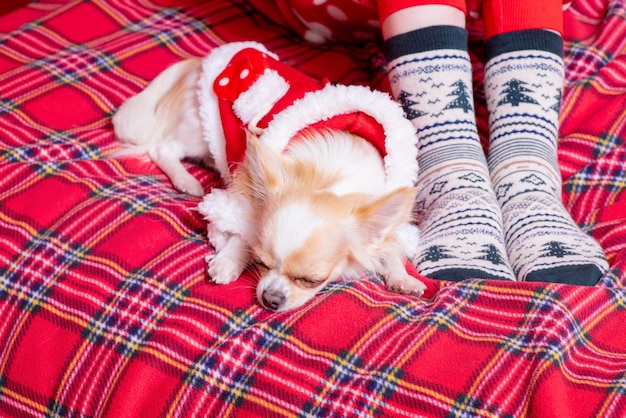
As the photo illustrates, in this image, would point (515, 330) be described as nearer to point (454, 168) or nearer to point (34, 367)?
point (454, 168)

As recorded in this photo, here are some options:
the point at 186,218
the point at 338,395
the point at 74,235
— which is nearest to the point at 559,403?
the point at 338,395

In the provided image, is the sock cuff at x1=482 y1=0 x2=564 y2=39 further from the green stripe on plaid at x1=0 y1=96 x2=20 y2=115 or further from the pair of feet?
the green stripe on plaid at x1=0 y1=96 x2=20 y2=115

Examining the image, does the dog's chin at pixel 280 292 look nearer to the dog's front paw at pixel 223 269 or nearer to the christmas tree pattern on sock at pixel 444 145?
the dog's front paw at pixel 223 269

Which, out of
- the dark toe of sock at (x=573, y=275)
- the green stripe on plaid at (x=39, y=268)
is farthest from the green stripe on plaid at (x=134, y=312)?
the dark toe of sock at (x=573, y=275)

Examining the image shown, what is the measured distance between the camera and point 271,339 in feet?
3.47

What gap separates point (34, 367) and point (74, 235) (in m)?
0.26

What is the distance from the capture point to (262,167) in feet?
3.90

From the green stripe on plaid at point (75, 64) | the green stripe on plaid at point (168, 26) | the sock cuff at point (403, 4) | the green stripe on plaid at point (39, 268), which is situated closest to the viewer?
the green stripe on plaid at point (39, 268)

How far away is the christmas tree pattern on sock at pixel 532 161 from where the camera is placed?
1.21 metres

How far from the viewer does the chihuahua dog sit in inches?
45.8

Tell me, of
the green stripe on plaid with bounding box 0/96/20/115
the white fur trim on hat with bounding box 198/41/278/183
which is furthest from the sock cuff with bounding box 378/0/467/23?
the green stripe on plaid with bounding box 0/96/20/115

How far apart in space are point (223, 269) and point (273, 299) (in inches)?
4.8

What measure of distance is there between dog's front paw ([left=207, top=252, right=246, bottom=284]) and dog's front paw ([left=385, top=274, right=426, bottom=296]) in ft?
0.91

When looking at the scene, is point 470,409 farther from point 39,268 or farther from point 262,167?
point 39,268
